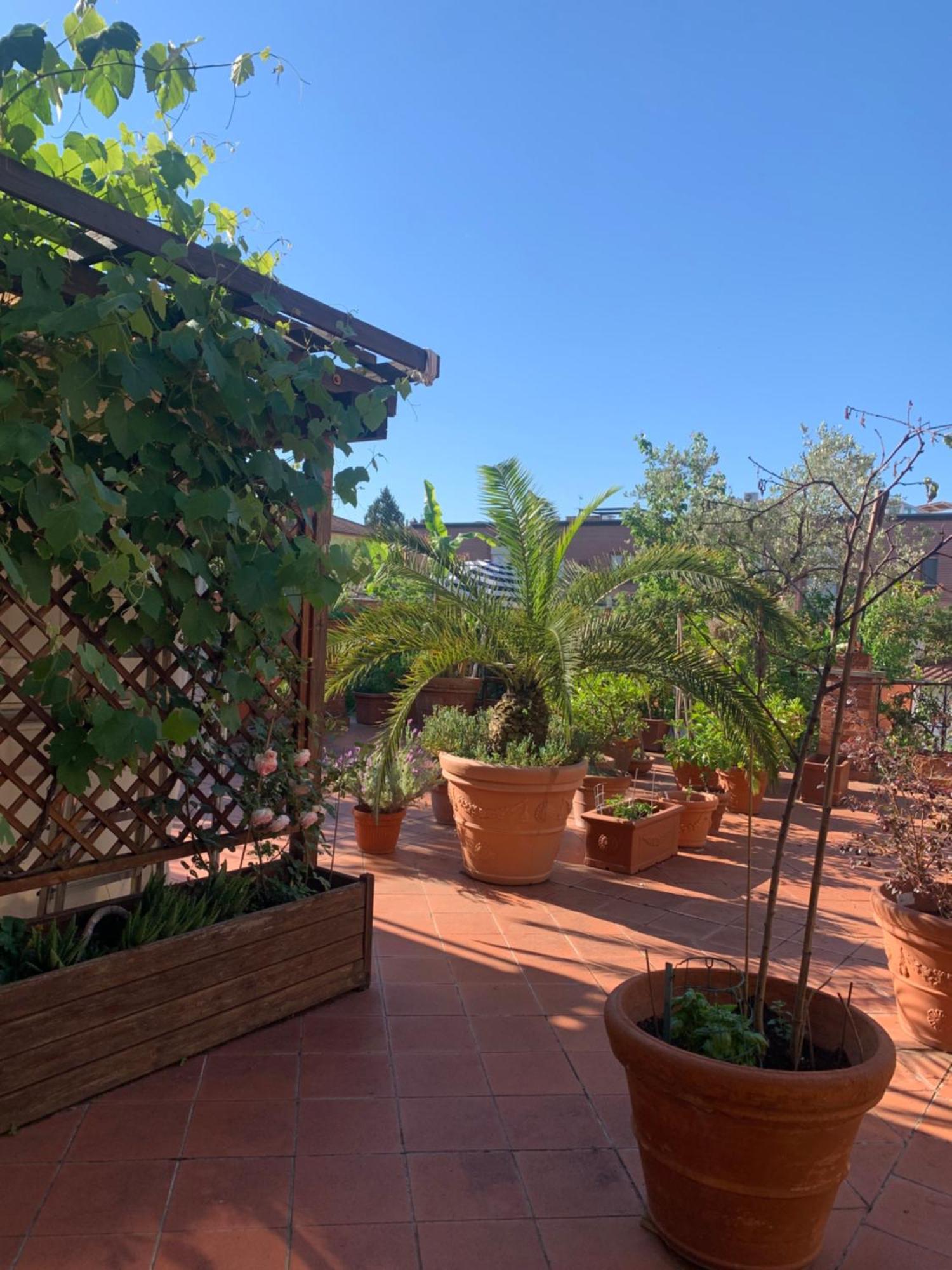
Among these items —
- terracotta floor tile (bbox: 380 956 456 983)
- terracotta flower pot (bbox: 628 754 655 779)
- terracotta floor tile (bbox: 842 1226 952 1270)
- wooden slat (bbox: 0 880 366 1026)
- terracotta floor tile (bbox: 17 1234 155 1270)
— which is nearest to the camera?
terracotta floor tile (bbox: 17 1234 155 1270)

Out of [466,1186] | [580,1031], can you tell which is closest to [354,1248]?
[466,1186]

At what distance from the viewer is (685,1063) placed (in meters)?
1.73

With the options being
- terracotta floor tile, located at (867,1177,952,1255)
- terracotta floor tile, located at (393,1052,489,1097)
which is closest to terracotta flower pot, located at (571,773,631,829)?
terracotta floor tile, located at (393,1052,489,1097)

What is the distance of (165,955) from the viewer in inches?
102

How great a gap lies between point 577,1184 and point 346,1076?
835 mm

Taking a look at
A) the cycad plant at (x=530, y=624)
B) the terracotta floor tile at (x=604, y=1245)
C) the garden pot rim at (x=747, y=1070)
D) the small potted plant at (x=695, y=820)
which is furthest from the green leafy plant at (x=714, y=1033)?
the small potted plant at (x=695, y=820)

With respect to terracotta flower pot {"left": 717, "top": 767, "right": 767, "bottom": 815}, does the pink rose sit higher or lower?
higher

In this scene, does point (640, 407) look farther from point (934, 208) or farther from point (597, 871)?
point (597, 871)

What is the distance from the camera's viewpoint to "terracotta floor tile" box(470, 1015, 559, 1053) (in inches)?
115

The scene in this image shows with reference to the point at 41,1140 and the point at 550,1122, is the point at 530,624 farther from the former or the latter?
the point at 41,1140

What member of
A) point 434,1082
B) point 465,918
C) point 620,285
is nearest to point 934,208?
point 620,285

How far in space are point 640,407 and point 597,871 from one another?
13724 millimetres

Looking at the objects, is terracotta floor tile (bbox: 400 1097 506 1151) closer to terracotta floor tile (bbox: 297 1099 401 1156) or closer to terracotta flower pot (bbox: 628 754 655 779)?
terracotta floor tile (bbox: 297 1099 401 1156)

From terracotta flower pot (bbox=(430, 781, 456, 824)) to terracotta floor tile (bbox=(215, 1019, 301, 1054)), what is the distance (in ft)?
10.8
